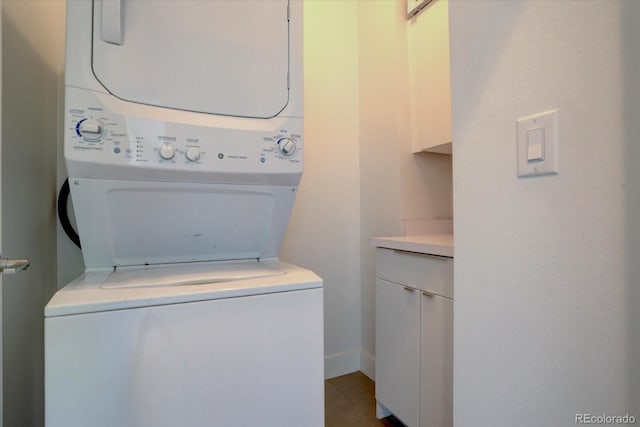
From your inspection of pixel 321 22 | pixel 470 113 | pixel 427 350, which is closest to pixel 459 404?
pixel 427 350

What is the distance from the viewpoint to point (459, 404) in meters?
0.77

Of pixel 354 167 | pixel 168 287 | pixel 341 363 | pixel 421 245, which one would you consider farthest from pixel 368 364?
pixel 168 287

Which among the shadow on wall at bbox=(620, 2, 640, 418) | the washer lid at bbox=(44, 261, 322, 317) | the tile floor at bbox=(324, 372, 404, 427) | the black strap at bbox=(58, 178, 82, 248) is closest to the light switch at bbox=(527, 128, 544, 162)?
the shadow on wall at bbox=(620, 2, 640, 418)

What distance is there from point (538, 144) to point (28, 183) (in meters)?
1.50

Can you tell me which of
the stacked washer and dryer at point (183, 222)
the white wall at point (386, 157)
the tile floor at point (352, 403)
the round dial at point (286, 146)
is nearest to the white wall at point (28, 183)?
the stacked washer and dryer at point (183, 222)

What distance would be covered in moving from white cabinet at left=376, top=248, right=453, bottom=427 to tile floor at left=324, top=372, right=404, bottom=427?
73 mm

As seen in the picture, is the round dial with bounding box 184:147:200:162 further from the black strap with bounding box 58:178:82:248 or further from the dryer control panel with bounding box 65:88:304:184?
the black strap with bounding box 58:178:82:248

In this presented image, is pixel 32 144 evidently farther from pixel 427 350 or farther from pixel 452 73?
pixel 427 350

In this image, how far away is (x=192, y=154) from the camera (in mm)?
921

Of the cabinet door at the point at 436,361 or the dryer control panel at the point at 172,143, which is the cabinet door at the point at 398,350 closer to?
the cabinet door at the point at 436,361

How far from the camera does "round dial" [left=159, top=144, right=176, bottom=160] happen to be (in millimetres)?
Result: 885

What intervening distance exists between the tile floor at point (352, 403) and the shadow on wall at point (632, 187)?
4.20ft

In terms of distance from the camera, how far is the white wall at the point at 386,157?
1723 millimetres

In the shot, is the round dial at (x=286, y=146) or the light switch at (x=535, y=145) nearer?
the light switch at (x=535, y=145)
